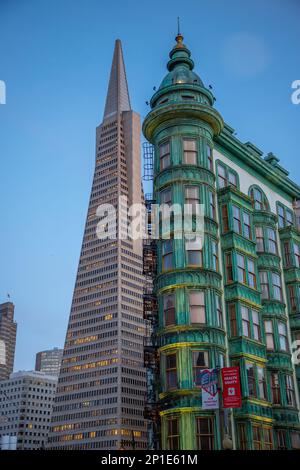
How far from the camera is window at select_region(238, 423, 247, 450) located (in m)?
34.9

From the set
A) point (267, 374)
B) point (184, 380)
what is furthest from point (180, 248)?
point (267, 374)

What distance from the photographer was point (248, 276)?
40125 millimetres

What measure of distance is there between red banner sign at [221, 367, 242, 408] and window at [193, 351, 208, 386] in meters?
4.45

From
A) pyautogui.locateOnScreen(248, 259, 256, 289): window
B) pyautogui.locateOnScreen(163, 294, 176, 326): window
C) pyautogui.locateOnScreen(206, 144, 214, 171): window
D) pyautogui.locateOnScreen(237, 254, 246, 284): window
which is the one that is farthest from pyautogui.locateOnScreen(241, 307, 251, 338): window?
pyautogui.locateOnScreen(206, 144, 214, 171): window

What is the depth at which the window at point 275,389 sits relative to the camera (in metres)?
39.1

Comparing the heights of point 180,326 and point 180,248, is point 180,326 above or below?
below

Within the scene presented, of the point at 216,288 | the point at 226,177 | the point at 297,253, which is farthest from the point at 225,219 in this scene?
the point at 297,253

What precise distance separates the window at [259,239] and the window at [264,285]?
68.4 inches

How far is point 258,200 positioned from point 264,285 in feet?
24.8

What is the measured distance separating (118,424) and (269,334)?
166200 millimetres

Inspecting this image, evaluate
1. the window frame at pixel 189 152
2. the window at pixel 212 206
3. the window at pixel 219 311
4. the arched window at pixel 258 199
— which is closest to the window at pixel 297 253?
the arched window at pixel 258 199

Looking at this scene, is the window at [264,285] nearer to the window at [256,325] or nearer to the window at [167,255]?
the window at [256,325]

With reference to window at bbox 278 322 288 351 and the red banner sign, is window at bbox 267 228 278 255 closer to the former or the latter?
window at bbox 278 322 288 351
